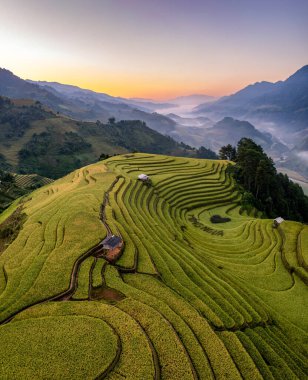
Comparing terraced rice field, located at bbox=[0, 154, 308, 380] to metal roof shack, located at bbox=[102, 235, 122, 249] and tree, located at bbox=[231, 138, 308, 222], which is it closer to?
metal roof shack, located at bbox=[102, 235, 122, 249]

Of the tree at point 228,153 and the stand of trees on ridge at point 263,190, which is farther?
the tree at point 228,153

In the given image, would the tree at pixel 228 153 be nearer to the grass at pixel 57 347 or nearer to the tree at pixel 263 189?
the tree at pixel 263 189

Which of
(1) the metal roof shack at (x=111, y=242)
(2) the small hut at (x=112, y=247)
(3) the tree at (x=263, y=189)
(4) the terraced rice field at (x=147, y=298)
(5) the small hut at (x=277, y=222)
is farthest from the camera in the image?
(3) the tree at (x=263, y=189)

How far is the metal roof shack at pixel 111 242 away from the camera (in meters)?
17.3

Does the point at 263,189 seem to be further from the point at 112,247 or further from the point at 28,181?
the point at 28,181

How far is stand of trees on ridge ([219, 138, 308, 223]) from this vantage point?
140 ft

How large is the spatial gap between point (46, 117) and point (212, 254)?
483 ft

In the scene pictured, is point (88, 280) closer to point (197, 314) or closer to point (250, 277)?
point (197, 314)

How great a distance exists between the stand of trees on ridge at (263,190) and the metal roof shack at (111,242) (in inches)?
1083

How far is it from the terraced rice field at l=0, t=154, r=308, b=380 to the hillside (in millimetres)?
84648

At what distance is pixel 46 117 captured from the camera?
14638cm

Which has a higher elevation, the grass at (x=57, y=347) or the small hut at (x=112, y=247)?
the small hut at (x=112, y=247)

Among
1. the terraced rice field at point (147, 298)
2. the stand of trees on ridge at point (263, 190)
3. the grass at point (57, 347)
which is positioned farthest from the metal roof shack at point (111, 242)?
the stand of trees on ridge at point (263, 190)

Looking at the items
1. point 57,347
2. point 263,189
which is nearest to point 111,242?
point 57,347
